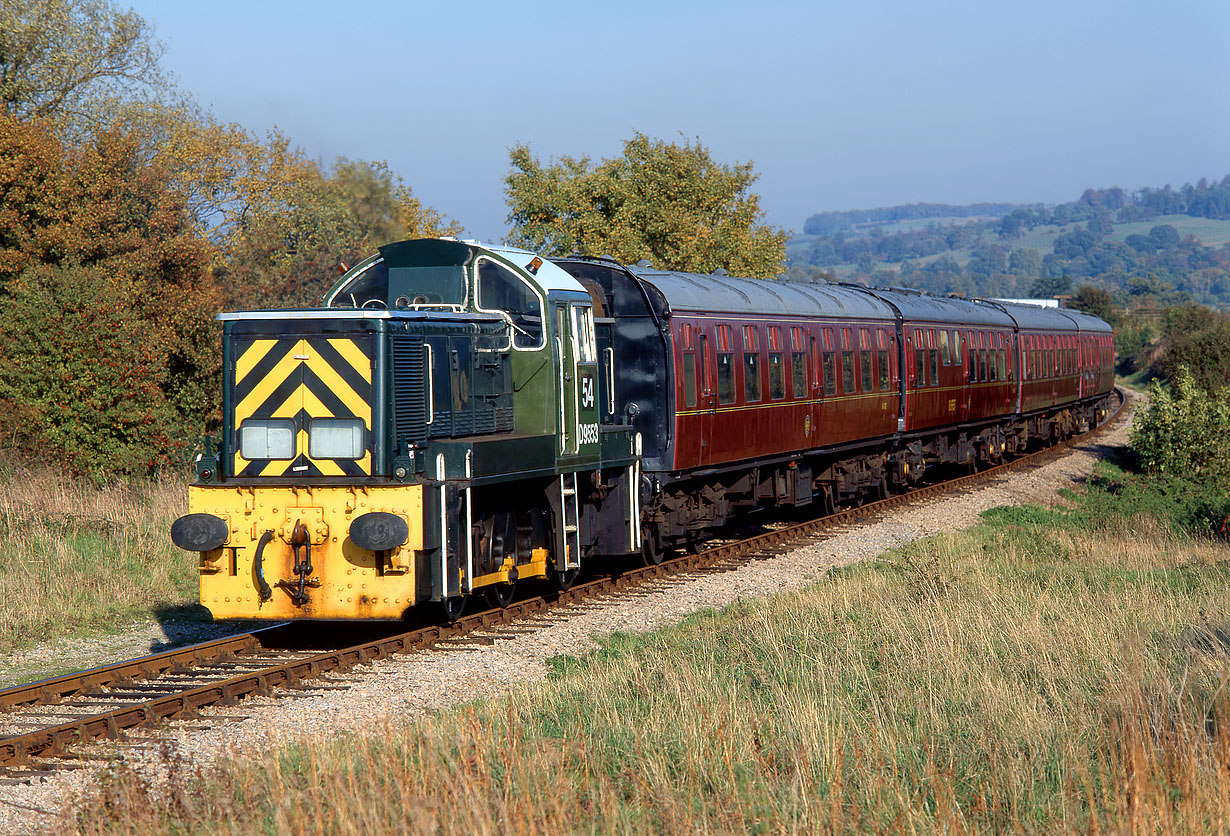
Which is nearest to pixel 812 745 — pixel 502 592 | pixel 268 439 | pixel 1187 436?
pixel 268 439

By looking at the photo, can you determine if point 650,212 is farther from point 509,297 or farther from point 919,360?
point 509,297

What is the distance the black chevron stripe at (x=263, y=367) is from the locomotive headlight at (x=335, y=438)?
2.14 ft

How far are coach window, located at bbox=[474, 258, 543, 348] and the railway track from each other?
287cm

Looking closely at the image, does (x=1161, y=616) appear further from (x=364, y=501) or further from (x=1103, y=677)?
(x=364, y=501)

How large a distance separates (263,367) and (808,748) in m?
6.28

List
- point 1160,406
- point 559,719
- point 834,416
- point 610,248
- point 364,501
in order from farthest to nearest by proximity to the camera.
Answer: point 610,248
point 1160,406
point 834,416
point 364,501
point 559,719

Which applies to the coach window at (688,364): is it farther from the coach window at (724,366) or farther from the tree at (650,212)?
the tree at (650,212)

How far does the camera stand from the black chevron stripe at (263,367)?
10930 millimetres

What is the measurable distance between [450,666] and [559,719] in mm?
2617

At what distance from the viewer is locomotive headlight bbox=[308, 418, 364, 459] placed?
10.7 metres

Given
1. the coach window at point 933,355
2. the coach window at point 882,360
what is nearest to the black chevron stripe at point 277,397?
the coach window at point 882,360

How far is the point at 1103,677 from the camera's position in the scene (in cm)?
866

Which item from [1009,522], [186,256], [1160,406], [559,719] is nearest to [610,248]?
[186,256]

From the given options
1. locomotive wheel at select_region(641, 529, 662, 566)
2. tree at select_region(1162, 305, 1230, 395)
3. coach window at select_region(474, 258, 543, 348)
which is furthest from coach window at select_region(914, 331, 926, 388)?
tree at select_region(1162, 305, 1230, 395)
